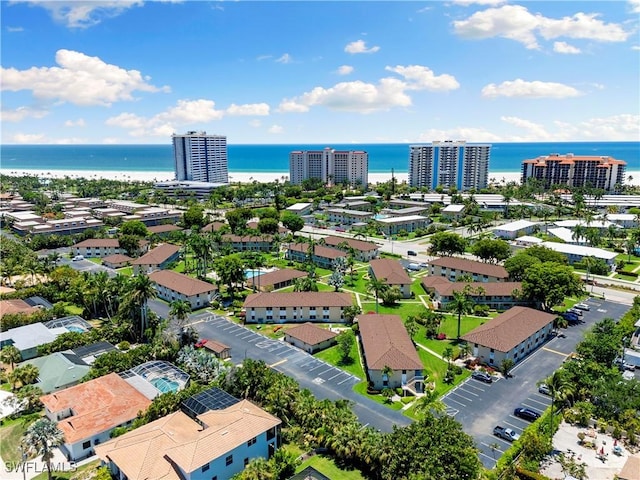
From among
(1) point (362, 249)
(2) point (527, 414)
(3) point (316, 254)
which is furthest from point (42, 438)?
(1) point (362, 249)

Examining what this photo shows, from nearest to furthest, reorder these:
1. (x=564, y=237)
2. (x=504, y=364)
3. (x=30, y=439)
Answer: (x=30, y=439)
(x=504, y=364)
(x=564, y=237)

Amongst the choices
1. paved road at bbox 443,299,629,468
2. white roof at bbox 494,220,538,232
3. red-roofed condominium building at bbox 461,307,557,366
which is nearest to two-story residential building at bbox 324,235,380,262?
red-roofed condominium building at bbox 461,307,557,366

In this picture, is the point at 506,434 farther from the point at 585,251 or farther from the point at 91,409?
the point at 585,251

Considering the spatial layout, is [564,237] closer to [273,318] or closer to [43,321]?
[273,318]

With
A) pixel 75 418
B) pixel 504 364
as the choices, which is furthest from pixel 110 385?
pixel 504 364

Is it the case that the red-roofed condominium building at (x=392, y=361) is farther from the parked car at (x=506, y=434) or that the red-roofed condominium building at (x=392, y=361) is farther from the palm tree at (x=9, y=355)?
the palm tree at (x=9, y=355)
